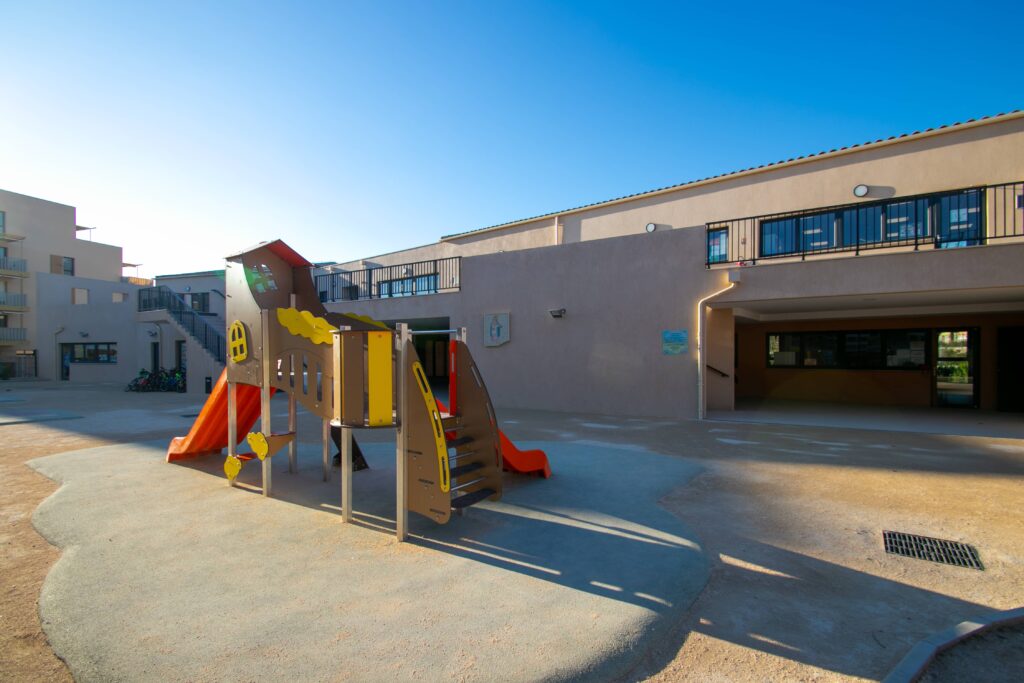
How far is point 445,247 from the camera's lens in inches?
790

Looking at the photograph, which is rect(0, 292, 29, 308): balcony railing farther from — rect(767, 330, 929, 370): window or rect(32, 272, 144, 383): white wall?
rect(767, 330, 929, 370): window

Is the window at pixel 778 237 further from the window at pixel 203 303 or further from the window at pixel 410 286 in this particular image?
the window at pixel 203 303

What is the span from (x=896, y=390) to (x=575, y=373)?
355 inches

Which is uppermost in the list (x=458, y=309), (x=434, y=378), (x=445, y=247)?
(x=445, y=247)

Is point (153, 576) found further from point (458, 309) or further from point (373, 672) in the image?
point (458, 309)

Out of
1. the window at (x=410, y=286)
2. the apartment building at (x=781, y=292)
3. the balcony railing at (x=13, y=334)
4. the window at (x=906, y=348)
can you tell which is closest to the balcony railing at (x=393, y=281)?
the window at (x=410, y=286)

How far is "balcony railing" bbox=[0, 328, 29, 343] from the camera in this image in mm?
29609

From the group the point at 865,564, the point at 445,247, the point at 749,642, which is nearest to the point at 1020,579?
the point at 865,564

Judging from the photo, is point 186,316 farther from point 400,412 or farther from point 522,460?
point 400,412

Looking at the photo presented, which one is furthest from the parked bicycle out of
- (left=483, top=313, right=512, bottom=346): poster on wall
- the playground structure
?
the playground structure

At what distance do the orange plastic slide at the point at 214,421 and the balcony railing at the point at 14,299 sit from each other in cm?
3411

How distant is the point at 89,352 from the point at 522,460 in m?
30.6

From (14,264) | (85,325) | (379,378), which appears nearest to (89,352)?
(85,325)

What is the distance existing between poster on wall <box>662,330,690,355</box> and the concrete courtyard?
15.3ft
